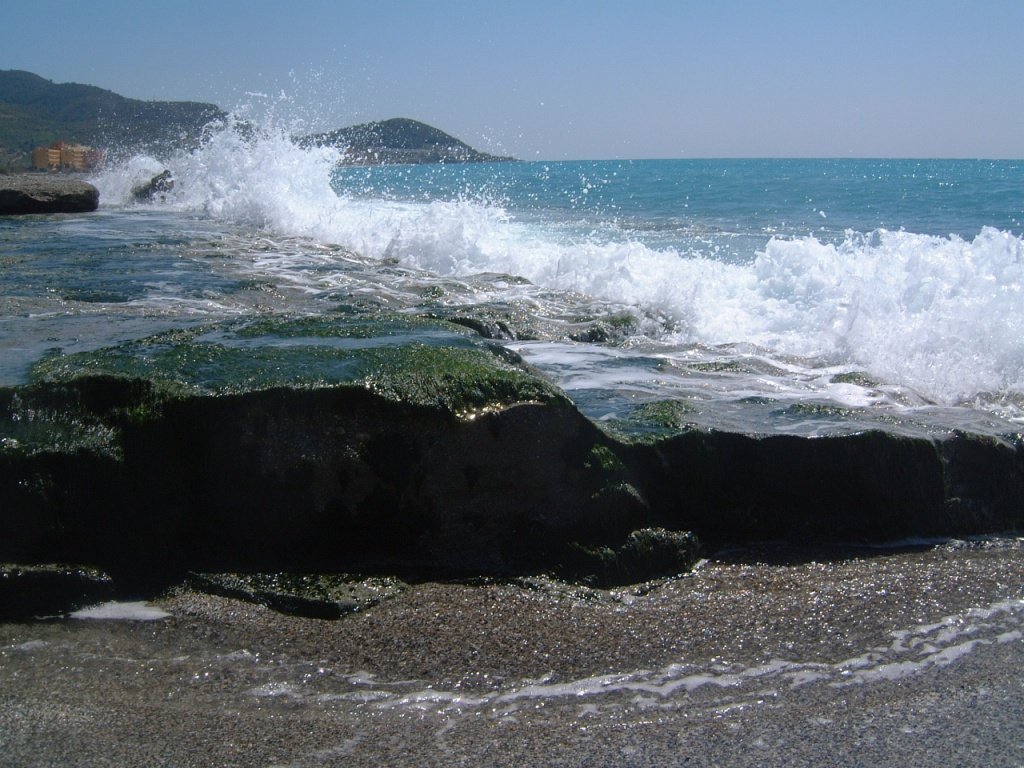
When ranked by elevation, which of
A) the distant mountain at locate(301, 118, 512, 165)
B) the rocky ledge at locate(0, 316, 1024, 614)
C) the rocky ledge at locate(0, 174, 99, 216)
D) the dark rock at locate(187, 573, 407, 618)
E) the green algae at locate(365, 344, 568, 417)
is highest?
the distant mountain at locate(301, 118, 512, 165)

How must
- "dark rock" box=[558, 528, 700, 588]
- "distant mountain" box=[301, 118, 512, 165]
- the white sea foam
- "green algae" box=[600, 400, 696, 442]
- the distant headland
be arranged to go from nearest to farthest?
"dark rock" box=[558, 528, 700, 588]
"green algae" box=[600, 400, 696, 442]
the white sea foam
the distant headland
"distant mountain" box=[301, 118, 512, 165]

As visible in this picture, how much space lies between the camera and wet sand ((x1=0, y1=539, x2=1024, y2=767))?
2615 mm

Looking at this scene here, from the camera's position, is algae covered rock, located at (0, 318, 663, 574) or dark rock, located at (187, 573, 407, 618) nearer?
dark rock, located at (187, 573, 407, 618)

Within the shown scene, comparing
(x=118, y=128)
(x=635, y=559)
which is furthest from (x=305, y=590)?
(x=118, y=128)

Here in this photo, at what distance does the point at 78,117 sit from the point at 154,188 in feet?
177

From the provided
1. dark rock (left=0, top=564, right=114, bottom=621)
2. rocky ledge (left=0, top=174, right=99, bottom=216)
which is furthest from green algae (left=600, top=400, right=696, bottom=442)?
rocky ledge (left=0, top=174, right=99, bottom=216)

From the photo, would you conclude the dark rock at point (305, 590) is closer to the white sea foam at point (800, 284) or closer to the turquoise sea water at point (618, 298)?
the turquoise sea water at point (618, 298)

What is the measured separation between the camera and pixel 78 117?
2689 inches

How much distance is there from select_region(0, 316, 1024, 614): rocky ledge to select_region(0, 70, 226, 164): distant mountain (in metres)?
26.8

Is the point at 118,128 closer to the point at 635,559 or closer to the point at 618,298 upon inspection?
the point at 618,298

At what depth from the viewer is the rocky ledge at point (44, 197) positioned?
16.2m

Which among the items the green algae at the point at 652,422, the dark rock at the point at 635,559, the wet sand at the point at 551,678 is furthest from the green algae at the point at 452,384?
the wet sand at the point at 551,678

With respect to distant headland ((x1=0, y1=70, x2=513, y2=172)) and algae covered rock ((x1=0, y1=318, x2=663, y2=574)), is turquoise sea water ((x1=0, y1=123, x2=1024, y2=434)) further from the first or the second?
distant headland ((x1=0, y1=70, x2=513, y2=172))

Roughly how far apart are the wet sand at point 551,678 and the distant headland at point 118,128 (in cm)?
2119
